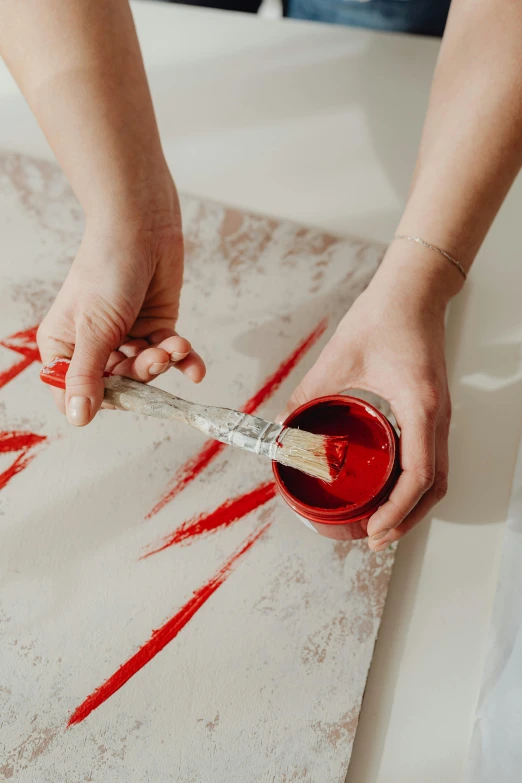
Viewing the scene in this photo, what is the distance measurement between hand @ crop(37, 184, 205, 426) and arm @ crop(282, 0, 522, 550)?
0.66 ft

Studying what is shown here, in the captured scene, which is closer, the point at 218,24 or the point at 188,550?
the point at 188,550

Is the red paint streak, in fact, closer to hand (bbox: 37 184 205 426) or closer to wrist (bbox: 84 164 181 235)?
hand (bbox: 37 184 205 426)

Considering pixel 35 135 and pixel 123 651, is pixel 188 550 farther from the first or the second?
pixel 35 135

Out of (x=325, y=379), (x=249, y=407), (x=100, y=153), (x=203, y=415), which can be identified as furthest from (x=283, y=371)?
Result: (x=100, y=153)

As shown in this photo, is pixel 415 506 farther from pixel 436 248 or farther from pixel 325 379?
pixel 436 248

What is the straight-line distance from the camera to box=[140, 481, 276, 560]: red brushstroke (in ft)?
2.65

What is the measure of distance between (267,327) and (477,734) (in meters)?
0.62

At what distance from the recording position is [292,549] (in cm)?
81

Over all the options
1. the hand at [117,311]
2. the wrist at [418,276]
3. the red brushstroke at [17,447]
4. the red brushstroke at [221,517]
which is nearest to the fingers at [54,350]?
the hand at [117,311]

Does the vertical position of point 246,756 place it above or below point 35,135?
below

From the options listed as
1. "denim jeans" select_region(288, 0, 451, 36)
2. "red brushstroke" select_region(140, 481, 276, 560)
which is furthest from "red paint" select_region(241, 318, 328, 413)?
"denim jeans" select_region(288, 0, 451, 36)


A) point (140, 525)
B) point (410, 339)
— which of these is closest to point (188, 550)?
point (140, 525)

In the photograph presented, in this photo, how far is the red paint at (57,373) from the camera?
2.35ft

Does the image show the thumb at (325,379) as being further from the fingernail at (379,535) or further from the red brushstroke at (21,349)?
the red brushstroke at (21,349)
